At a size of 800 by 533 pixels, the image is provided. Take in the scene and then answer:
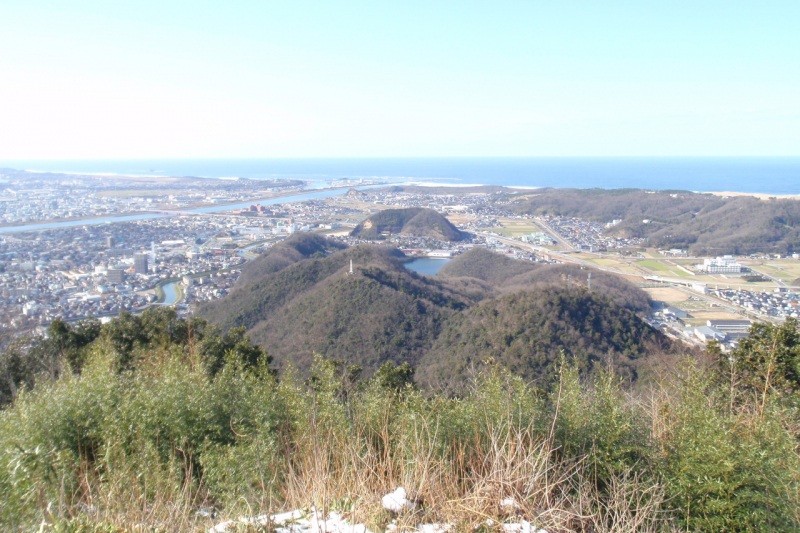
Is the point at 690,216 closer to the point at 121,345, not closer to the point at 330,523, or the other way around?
the point at 121,345

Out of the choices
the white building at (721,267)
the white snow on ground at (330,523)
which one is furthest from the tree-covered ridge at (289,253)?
the white snow on ground at (330,523)

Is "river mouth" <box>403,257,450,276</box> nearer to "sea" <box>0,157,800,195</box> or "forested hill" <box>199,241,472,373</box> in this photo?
"forested hill" <box>199,241,472,373</box>

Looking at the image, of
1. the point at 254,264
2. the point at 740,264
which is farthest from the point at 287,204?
the point at 740,264

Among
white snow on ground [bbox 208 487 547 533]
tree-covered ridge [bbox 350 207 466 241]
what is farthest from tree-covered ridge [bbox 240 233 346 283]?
white snow on ground [bbox 208 487 547 533]

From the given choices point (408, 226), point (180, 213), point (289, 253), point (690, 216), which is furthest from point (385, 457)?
point (180, 213)

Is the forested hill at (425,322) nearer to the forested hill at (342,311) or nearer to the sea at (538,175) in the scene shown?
the forested hill at (342,311)
